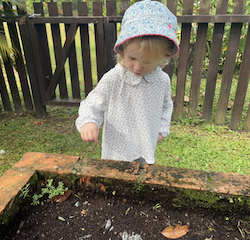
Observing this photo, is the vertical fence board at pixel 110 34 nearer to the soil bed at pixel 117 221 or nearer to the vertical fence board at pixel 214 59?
the vertical fence board at pixel 214 59

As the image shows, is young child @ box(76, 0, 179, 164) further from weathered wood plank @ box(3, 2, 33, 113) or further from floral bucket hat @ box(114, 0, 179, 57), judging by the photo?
weathered wood plank @ box(3, 2, 33, 113)

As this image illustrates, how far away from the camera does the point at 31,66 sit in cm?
337

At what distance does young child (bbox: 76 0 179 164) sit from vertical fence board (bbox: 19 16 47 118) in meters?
2.20

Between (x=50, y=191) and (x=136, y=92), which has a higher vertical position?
(x=136, y=92)

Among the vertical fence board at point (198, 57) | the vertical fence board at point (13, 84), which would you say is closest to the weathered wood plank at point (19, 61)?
the vertical fence board at point (13, 84)

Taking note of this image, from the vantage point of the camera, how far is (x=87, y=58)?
3.39m

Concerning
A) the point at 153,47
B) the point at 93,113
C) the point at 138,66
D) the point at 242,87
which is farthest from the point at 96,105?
the point at 242,87

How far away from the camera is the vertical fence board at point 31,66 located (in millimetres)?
3172

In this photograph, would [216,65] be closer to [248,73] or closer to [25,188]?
[248,73]

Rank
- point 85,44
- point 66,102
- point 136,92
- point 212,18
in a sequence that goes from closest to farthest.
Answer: point 136,92 < point 212,18 < point 85,44 < point 66,102

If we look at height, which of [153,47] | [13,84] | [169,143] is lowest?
[169,143]

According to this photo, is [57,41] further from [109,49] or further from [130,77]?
[130,77]

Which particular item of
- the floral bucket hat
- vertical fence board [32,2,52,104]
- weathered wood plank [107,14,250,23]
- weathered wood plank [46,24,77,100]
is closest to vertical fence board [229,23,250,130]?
weathered wood plank [107,14,250,23]

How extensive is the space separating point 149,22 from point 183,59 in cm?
215
